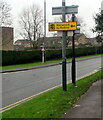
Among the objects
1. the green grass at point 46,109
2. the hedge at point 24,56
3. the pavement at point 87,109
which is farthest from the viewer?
the hedge at point 24,56

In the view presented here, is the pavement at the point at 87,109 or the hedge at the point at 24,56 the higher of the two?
the hedge at the point at 24,56

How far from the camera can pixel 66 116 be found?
548cm

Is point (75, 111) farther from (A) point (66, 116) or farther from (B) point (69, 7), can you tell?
(B) point (69, 7)

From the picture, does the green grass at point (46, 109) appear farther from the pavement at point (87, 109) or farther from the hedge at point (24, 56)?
the hedge at point (24, 56)

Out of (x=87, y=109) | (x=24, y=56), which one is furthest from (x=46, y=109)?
(x=24, y=56)

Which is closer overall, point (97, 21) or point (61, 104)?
point (61, 104)

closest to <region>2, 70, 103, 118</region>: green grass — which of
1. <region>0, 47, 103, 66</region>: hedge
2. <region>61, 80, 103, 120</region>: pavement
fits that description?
<region>61, 80, 103, 120</region>: pavement

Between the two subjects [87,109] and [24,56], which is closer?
[87,109]

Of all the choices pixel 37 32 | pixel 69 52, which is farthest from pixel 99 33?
pixel 37 32

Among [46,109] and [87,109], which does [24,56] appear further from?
[87,109]

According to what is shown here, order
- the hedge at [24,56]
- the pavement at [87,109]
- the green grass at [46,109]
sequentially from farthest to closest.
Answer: the hedge at [24,56]
the green grass at [46,109]
the pavement at [87,109]

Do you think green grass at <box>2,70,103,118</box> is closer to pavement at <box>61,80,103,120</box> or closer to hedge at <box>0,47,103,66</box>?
pavement at <box>61,80,103,120</box>

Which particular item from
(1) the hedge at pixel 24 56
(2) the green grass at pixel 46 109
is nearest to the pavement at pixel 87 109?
(2) the green grass at pixel 46 109

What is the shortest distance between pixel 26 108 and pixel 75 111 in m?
1.45
